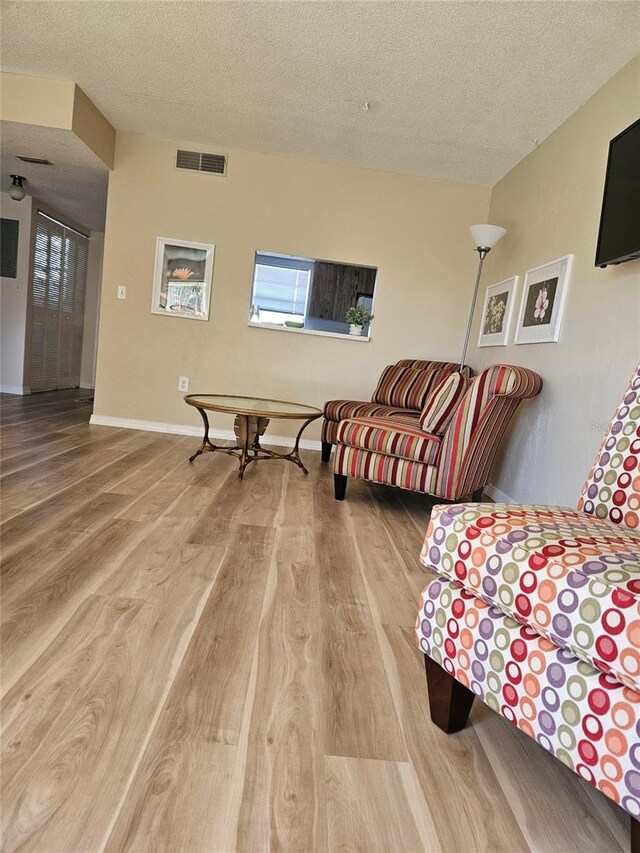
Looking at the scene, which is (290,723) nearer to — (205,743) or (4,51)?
(205,743)

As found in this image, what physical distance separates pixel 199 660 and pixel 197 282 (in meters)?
3.71

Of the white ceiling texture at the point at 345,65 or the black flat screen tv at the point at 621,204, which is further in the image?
the white ceiling texture at the point at 345,65

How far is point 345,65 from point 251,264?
1799mm

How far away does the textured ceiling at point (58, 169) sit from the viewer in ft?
12.3

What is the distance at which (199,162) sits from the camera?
14.0 ft

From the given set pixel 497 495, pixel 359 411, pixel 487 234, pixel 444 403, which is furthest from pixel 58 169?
pixel 497 495

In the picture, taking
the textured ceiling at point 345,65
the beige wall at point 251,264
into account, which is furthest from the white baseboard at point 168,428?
the textured ceiling at point 345,65

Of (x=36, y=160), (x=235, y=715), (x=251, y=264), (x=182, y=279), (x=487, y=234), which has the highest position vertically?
(x=36, y=160)

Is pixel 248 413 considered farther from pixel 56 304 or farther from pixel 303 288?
pixel 56 304

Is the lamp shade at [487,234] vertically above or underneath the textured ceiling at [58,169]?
underneath

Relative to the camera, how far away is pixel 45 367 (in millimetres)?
6430

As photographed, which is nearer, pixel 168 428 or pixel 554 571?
pixel 554 571

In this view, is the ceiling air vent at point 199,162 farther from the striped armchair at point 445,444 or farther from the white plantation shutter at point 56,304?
the striped armchair at point 445,444

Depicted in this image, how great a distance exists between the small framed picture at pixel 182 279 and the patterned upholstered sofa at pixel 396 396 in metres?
1.48
